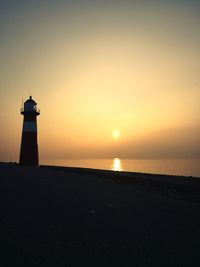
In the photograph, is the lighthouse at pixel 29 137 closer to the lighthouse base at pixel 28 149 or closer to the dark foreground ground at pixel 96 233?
the lighthouse base at pixel 28 149

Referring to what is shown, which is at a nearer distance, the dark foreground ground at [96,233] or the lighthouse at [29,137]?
the dark foreground ground at [96,233]

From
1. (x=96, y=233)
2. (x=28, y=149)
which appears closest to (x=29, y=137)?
(x=28, y=149)

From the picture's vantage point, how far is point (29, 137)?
42.3 meters

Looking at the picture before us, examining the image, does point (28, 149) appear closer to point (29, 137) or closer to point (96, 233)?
point (29, 137)

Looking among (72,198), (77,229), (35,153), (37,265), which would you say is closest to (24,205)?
(72,198)

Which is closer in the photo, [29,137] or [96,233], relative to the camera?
[96,233]

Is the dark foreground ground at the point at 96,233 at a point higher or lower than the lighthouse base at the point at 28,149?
lower

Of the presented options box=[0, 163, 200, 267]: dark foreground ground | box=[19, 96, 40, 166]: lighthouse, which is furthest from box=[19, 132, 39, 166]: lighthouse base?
box=[0, 163, 200, 267]: dark foreground ground

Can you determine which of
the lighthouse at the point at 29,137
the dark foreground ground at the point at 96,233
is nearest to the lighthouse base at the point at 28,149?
the lighthouse at the point at 29,137

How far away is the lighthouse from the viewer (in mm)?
42219

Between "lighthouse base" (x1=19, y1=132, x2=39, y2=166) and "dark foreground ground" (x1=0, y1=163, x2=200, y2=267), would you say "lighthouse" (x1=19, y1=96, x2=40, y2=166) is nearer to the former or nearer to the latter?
"lighthouse base" (x1=19, y1=132, x2=39, y2=166)

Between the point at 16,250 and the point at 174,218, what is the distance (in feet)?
18.5

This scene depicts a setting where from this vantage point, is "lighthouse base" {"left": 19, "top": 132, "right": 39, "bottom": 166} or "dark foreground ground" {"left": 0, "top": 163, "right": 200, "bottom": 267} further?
"lighthouse base" {"left": 19, "top": 132, "right": 39, "bottom": 166}

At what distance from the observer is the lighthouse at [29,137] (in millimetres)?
42219
